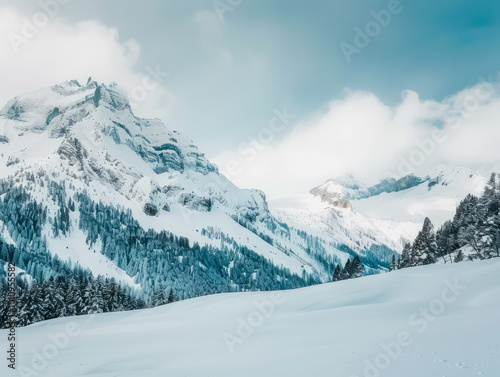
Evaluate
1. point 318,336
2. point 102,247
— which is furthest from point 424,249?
point 102,247

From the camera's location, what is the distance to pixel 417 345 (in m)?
14.2

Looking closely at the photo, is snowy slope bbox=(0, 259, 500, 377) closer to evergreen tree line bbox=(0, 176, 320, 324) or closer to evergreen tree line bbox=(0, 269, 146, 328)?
evergreen tree line bbox=(0, 269, 146, 328)

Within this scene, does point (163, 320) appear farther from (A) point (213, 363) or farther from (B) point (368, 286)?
(B) point (368, 286)

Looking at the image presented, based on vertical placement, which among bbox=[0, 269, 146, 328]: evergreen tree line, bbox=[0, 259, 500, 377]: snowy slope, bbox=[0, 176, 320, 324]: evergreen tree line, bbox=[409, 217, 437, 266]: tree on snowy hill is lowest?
bbox=[0, 259, 500, 377]: snowy slope

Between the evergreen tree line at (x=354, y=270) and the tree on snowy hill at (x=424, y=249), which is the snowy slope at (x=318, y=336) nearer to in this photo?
the tree on snowy hill at (x=424, y=249)

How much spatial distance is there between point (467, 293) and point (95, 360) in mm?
26709

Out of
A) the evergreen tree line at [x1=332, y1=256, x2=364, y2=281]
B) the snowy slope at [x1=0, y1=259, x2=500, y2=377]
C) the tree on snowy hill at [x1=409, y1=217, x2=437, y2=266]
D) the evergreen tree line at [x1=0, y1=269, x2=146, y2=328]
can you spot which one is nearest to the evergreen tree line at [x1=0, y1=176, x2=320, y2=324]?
the evergreen tree line at [x1=0, y1=269, x2=146, y2=328]

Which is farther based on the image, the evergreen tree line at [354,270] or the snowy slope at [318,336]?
the evergreen tree line at [354,270]

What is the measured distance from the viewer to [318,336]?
1816 centimetres

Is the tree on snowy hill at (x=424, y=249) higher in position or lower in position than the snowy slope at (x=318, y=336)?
higher

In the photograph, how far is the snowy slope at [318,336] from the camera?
13.1 m

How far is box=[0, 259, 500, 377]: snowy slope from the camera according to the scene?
13133mm

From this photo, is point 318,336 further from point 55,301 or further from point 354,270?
point 354,270

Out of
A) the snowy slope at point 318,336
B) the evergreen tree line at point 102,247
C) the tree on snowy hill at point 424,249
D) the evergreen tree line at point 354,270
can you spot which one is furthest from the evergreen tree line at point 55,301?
the tree on snowy hill at point 424,249
